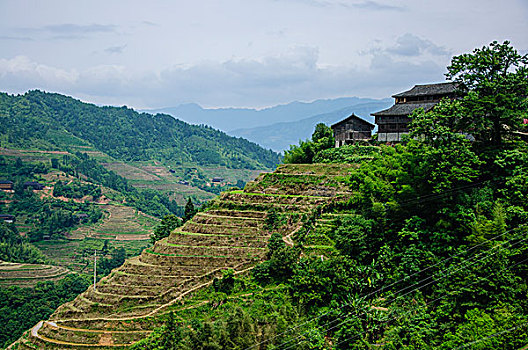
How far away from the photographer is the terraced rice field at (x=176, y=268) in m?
30.0

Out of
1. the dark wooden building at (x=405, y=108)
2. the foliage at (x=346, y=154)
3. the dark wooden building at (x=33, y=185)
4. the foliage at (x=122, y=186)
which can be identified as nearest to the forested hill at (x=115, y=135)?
the foliage at (x=122, y=186)

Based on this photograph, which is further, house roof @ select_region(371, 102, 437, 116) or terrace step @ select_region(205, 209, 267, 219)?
house roof @ select_region(371, 102, 437, 116)

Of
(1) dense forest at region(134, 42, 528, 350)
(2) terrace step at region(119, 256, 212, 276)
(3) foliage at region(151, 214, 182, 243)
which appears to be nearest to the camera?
(1) dense forest at region(134, 42, 528, 350)

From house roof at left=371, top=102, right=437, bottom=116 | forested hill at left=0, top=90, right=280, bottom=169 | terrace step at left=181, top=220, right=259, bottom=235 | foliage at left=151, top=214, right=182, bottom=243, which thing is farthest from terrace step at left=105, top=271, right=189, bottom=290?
forested hill at left=0, top=90, right=280, bottom=169

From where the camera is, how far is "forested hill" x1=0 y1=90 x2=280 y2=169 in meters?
161

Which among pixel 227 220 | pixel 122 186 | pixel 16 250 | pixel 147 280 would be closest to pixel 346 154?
pixel 227 220

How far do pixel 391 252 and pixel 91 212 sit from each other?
90.1m

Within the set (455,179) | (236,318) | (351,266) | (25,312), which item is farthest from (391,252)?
(25,312)

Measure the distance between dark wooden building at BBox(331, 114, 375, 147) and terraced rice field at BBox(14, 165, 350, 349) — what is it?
29.4ft

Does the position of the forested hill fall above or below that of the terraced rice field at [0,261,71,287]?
above

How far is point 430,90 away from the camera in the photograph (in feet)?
138

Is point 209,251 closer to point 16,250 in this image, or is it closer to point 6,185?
point 16,250

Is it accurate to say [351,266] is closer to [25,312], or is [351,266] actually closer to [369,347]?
[369,347]

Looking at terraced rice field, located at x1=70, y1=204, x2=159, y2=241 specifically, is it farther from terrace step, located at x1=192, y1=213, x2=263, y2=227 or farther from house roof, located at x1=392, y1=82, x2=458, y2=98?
house roof, located at x1=392, y1=82, x2=458, y2=98
